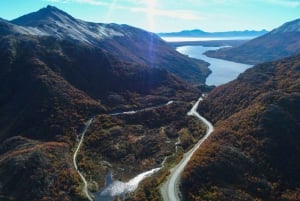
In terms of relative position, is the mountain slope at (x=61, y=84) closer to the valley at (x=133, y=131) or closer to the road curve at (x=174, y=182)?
the valley at (x=133, y=131)

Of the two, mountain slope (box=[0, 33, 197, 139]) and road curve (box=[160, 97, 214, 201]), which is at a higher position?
mountain slope (box=[0, 33, 197, 139])

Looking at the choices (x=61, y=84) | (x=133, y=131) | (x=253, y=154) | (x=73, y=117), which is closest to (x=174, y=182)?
(x=253, y=154)

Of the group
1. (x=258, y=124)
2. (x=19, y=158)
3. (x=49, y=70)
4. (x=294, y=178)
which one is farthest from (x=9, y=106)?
(x=294, y=178)

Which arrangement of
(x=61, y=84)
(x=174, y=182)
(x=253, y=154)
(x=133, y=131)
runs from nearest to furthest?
1. (x=174, y=182)
2. (x=253, y=154)
3. (x=133, y=131)
4. (x=61, y=84)

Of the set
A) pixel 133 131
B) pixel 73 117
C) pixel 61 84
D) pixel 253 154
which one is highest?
pixel 61 84

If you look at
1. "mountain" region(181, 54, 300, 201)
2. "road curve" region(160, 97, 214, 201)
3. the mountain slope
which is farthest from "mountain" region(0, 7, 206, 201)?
"mountain" region(181, 54, 300, 201)

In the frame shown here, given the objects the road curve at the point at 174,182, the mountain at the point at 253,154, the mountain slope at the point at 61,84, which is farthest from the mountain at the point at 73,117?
the mountain at the point at 253,154

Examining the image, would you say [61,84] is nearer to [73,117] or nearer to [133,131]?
[73,117]

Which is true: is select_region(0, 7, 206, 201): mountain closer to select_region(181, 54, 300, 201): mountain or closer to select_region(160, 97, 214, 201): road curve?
select_region(160, 97, 214, 201): road curve
